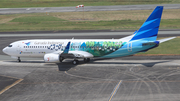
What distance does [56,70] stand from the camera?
131 ft

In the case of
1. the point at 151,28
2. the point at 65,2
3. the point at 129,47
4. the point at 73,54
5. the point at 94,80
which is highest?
the point at 65,2

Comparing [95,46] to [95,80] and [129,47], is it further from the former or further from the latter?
[95,80]

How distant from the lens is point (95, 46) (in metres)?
43.1

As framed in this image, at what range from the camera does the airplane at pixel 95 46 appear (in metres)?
40.9

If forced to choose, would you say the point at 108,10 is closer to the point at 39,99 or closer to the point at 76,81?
the point at 76,81

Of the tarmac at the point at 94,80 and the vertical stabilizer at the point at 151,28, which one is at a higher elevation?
the vertical stabilizer at the point at 151,28

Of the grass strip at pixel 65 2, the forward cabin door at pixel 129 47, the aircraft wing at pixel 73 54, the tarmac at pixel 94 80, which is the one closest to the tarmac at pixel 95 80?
the tarmac at pixel 94 80

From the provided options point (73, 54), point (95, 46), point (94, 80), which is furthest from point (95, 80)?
point (95, 46)

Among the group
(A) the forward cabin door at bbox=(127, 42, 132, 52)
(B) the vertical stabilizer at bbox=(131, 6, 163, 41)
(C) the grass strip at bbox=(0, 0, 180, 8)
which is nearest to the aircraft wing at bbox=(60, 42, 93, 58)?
(A) the forward cabin door at bbox=(127, 42, 132, 52)

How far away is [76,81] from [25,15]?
85025mm

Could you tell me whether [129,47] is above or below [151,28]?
below

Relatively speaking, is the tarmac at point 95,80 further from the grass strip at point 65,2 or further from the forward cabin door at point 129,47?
the grass strip at point 65,2

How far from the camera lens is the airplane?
4094 cm

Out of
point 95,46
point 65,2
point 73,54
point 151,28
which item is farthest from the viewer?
point 65,2
